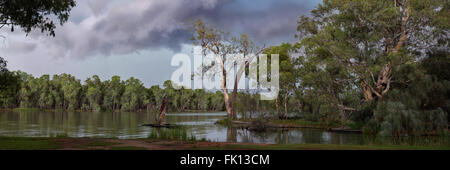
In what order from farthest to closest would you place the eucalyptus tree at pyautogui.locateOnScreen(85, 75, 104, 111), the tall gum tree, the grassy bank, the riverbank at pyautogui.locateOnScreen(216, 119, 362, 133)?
the eucalyptus tree at pyautogui.locateOnScreen(85, 75, 104, 111), the grassy bank, the riverbank at pyautogui.locateOnScreen(216, 119, 362, 133), the tall gum tree

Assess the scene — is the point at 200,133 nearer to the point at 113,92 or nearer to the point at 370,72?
the point at 370,72

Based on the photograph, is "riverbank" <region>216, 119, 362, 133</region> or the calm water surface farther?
"riverbank" <region>216, 119, 362, 133</region>

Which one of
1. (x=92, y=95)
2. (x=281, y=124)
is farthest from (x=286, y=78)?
(x=92, y=95)

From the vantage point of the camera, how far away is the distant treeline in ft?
396

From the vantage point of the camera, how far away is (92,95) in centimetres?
12006

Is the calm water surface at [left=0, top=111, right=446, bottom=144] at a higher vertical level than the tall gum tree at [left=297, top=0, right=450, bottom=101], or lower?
lower

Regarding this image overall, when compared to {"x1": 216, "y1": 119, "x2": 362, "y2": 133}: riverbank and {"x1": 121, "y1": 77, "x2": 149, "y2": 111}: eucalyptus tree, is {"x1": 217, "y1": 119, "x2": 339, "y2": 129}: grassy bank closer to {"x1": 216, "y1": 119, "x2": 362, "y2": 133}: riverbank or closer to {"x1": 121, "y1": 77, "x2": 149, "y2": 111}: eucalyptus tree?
{"x1": 216, "y1": 119, "x2": 362, "y2": 133}: riverbank

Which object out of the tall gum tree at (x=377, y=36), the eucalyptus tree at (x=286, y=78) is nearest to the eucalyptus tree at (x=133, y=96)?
the eucalyptus tree at (x=286, y=78)

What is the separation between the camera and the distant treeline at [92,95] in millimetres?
120613

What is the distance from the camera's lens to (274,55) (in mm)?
52750

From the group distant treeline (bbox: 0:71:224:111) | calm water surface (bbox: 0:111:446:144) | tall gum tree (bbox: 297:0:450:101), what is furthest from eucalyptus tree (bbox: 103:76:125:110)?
tall gum tree (bbox: 297:0:450:101)
